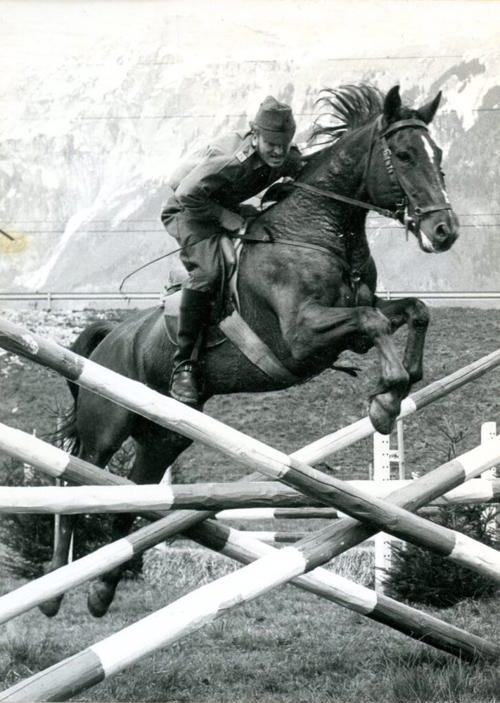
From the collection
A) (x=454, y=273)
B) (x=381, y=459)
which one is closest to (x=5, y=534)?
(x=381, y=459)

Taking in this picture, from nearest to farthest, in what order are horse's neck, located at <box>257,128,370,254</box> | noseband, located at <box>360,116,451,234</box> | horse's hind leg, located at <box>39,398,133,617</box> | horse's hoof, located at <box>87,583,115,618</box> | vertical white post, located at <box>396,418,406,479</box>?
noseband, located at <box>360,116,451,234</box> → horse's neck, located at <box>257,128,370,254</box> → horse's hoof, located at <box>87,583,115,618</box> → horse's hind leg, located at <box>39,398,133,617</box> → vertical white post, located at <box>396,418,406,479</box>

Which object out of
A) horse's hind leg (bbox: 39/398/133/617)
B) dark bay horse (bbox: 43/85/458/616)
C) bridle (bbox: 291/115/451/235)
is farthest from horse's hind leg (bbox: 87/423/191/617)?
bridle (bbox: 291/115/451/235)

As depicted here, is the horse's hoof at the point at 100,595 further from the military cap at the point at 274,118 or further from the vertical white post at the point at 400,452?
the vertical white post at the point at 400,452

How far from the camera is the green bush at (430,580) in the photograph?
607cm

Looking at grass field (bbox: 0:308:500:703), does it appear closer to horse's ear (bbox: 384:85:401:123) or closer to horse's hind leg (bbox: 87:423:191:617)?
horse's hind leg (bbox: 87:423:191:617)

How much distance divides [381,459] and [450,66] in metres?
10.8

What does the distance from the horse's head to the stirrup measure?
41.3 inches

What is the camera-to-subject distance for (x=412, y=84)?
1828cm

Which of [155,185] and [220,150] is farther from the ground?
[220,150]

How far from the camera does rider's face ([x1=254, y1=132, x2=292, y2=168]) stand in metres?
4.22

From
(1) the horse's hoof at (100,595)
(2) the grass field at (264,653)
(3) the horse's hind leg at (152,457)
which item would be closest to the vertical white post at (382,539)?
(2) the grass field at (264,653)

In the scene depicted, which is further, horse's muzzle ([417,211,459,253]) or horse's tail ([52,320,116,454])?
horse's tail ([52,320,116,454])

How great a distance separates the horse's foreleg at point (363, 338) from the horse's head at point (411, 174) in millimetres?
358

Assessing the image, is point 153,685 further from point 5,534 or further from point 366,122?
point 5,534
